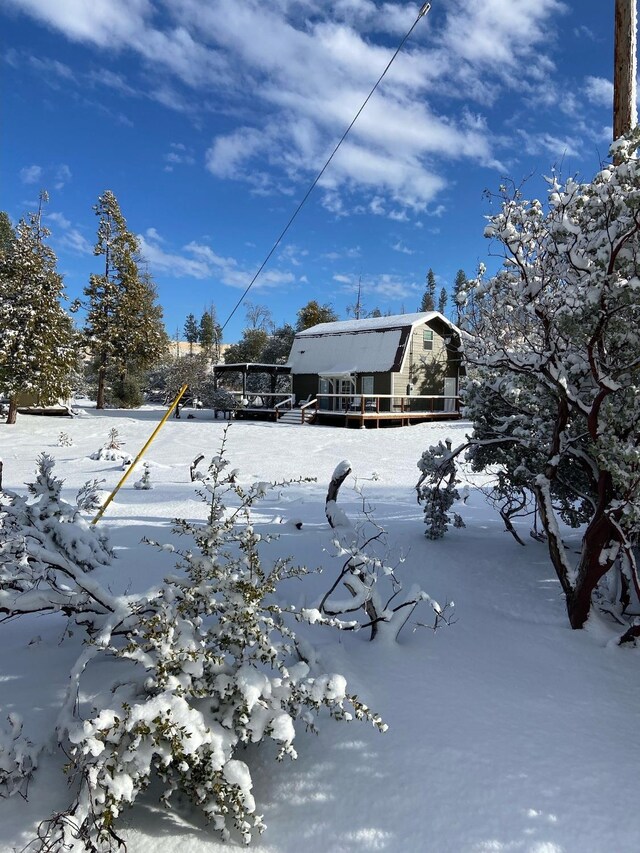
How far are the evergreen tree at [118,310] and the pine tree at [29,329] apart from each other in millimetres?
4600

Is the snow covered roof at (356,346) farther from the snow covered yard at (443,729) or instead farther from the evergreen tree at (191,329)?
the evergreen tree at (191,329)

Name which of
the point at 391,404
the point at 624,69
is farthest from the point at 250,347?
the point at 624,69

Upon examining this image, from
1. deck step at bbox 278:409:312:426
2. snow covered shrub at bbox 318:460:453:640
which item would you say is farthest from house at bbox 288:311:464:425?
snow covered shrub at bbox 318:460:453:640

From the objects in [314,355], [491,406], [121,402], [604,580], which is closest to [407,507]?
[491,406]

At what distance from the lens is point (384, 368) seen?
27359 mm

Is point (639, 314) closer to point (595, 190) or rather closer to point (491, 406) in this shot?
point (595, 190)

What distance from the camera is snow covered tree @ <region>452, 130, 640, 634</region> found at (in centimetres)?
402

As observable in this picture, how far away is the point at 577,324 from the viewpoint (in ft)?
13.8

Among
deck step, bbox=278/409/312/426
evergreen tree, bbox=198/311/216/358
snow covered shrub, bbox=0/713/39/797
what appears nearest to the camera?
snow covered shrub, bbox=0/713/39/797

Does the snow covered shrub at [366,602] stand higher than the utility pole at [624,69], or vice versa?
the utility pole at [624,69]

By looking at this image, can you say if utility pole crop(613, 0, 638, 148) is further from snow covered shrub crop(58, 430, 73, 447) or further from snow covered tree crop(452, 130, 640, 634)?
snow covered shrub crop(58, 430, 73, 447)

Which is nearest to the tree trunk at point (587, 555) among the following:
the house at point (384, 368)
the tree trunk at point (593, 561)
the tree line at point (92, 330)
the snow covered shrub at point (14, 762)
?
the tree trunk at point (593, 561)

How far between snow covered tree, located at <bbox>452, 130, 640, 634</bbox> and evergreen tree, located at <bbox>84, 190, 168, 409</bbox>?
27576mm

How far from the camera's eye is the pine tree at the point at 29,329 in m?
22.5
